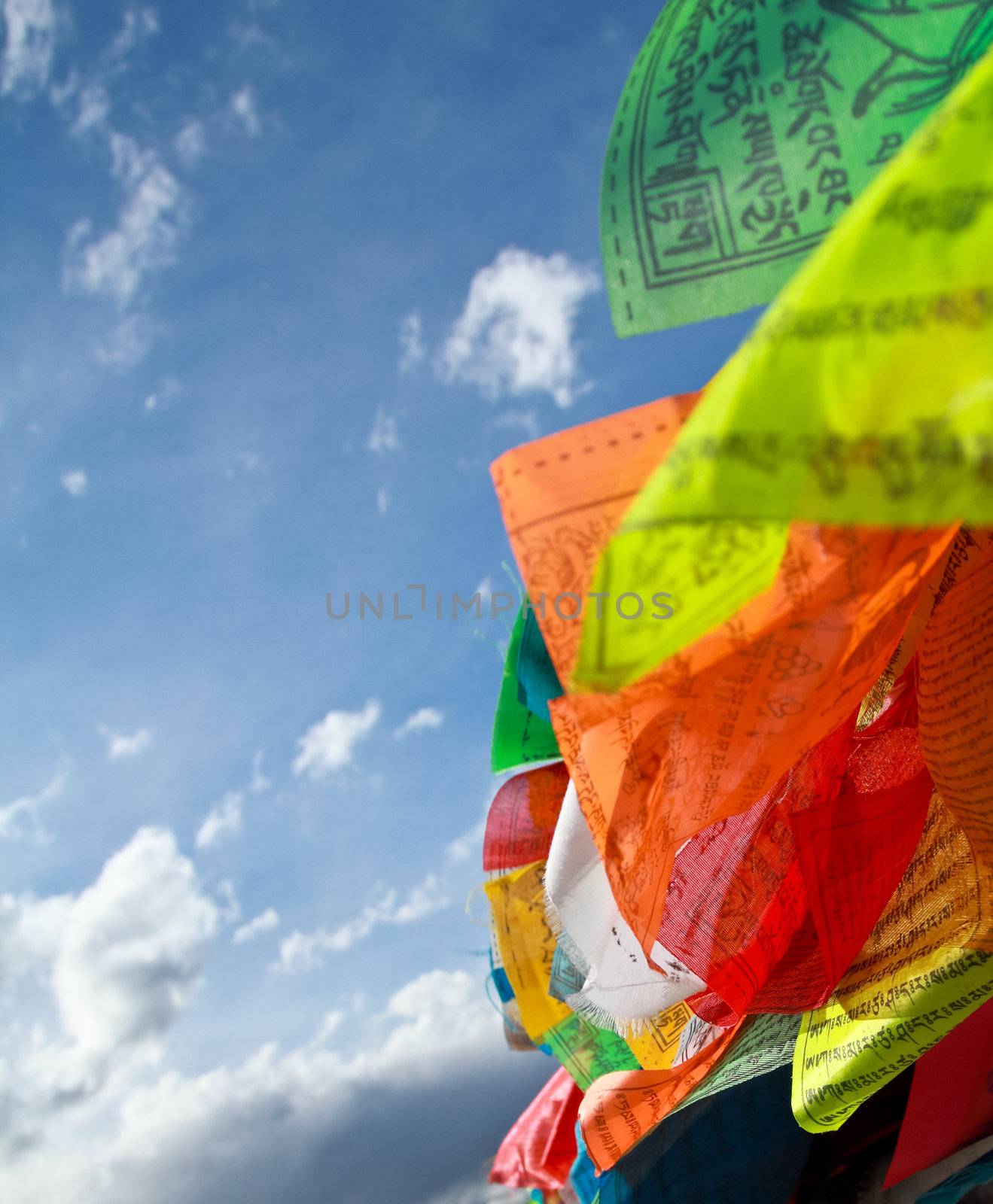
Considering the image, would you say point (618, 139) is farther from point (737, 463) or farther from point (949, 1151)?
point (949, 1151)

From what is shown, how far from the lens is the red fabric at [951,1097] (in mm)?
2107

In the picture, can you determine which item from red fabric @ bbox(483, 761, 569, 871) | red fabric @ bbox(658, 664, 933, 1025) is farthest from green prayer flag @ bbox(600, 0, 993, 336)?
red fabric @ bbox(483, 761, 569, 871)

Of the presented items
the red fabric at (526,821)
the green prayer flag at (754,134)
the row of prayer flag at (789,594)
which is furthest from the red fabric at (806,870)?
the red fabric at (526,821)

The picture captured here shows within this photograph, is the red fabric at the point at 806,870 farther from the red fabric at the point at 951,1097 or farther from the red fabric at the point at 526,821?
the red fabric at the point at 526,821

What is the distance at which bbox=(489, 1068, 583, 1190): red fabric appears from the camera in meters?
4.29

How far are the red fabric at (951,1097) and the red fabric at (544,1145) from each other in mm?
2374

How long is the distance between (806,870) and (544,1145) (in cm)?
336

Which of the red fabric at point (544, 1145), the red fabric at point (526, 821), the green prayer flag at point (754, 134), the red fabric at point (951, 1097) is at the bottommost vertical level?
the red fabric at point (951, 1097)

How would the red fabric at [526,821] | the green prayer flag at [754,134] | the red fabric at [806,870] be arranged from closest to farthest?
1. the green prayer flag at [754,134]
2. the red fabric at [806,870]
3. the red fabric at [526,821]

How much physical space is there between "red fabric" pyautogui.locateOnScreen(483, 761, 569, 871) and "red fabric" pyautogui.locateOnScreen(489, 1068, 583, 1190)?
1.65m

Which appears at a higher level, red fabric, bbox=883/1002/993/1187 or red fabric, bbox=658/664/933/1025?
red fabric, bbox=658/664/933/1025

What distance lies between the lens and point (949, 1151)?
2186mm

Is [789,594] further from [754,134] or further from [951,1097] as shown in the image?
[951,1097]

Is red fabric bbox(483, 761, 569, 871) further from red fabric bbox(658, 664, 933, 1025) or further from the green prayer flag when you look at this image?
the green prayer flag
